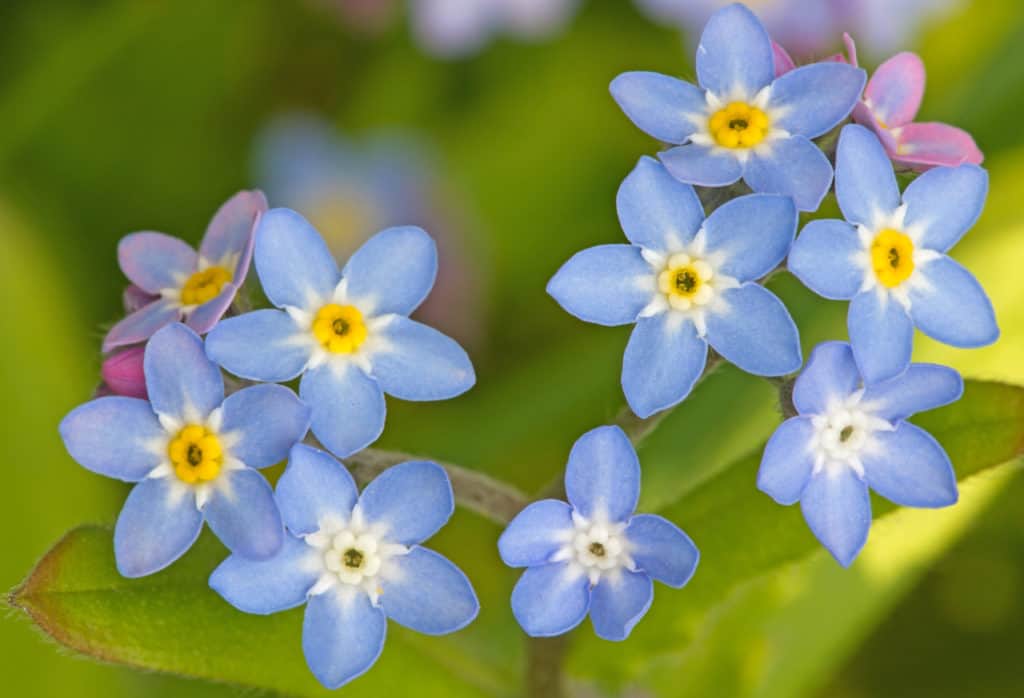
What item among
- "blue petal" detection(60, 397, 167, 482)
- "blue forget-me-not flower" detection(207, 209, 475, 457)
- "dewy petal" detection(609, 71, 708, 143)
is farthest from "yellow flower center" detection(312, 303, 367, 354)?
"dewy petal" detection(609, 71, 708, 143)

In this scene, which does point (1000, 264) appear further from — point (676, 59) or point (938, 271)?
point (676, 59)

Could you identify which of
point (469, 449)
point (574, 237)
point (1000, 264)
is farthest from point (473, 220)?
point (1000, 264)

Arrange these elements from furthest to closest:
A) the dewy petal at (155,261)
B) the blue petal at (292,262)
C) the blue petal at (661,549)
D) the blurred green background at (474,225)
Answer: the blurred green background at (474,225)
the dewy petal at (155,261)
the blue petal at (292,262)
the blue petal at (661,549)

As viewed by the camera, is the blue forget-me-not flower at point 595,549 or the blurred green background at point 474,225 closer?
the blue forget-me-not flower at point 595,549

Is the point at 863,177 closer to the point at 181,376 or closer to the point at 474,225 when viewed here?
the point at 181,376

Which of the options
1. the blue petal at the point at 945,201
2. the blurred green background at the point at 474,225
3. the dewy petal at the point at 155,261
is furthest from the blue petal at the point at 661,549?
the blurred green background at the point at 474,225

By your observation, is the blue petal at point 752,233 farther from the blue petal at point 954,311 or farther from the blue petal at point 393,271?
the blue petal at point 393,271

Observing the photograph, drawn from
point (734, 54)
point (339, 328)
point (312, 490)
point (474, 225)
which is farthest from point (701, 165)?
point (474, 225)
